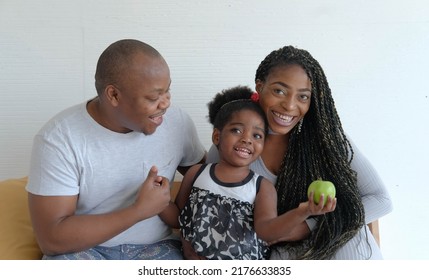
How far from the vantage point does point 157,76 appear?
4.42 ft

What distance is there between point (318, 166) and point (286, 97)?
0.24m

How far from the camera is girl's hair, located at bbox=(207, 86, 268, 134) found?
1524 mm

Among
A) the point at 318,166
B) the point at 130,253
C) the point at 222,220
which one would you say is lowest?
the point at 130,253

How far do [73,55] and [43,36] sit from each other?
135mm

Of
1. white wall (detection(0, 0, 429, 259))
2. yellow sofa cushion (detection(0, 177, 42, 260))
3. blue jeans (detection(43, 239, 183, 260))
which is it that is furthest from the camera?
white wall (detection(0, 0, 429, 259))

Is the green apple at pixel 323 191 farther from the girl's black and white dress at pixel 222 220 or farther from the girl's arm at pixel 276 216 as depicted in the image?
the girl's black and white dress at pixel 222 220

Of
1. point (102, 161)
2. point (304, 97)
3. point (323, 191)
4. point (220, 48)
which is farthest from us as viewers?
point (220, 48)

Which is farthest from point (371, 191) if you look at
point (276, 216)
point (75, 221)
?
point (75, 221)

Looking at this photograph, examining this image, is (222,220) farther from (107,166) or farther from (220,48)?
(220,48)

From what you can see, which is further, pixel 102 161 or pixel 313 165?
pixel 313 165

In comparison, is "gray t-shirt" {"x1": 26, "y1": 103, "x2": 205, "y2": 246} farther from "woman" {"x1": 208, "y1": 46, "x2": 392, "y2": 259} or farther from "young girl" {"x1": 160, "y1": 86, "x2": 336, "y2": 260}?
"woman" {"x1": 208, "y1": 46, "x2": 392, "y2": 259}

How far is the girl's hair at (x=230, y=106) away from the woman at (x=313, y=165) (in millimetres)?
38

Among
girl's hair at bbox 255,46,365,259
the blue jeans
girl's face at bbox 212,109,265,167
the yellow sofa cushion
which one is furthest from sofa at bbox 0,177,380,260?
girl's face at bbox 212,109,265,167

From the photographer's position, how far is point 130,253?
1.48 metres
